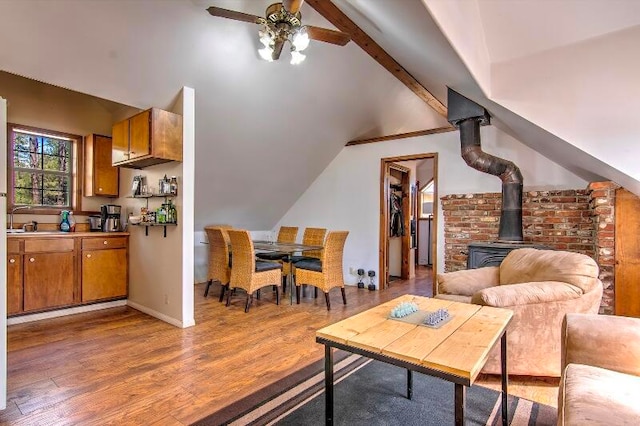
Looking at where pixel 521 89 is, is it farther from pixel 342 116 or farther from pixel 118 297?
pixel 118 297

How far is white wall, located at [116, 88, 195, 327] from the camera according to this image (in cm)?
343

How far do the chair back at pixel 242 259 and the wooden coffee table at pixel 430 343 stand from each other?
2.28m

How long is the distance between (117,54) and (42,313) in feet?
9.33

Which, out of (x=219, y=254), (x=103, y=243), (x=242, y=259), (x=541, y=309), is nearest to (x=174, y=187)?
(x=242, y=259)

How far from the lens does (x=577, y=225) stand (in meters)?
3.82

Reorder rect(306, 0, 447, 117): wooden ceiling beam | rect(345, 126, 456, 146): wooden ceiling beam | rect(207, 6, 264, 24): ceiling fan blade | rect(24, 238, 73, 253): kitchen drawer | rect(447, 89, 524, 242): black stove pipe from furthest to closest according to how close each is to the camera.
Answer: rect(345, 126, 456, 146): wooden ceiling beam < rect(447, 89, 524, 242): black stove pipe < rect(24, 238, 73, 253): kitchen drawer < rect(306, 0, 447, 117): wooden ceiling beam < rect(207, 6, 264, 24): ceiling fan blade

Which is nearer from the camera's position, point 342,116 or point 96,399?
point 96,399

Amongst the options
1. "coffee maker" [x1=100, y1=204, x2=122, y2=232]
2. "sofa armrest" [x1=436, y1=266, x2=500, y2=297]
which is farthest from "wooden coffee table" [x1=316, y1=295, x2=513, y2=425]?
"coffee maker" [x1=100, y1=204, x2=122, y2=232]

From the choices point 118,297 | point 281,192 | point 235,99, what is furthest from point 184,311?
point 281,192

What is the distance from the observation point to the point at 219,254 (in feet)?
14.6

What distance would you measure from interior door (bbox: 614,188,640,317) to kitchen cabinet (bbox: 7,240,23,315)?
576 centimetres

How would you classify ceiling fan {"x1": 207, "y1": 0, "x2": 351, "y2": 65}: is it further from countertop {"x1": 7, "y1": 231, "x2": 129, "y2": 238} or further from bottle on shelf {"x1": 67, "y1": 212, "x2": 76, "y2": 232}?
bottle on shelf {"x1": 67, "y1": 212, "x2": 76, "y2": 232}

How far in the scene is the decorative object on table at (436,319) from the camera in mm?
1647

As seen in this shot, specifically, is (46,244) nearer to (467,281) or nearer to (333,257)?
(333,257)
